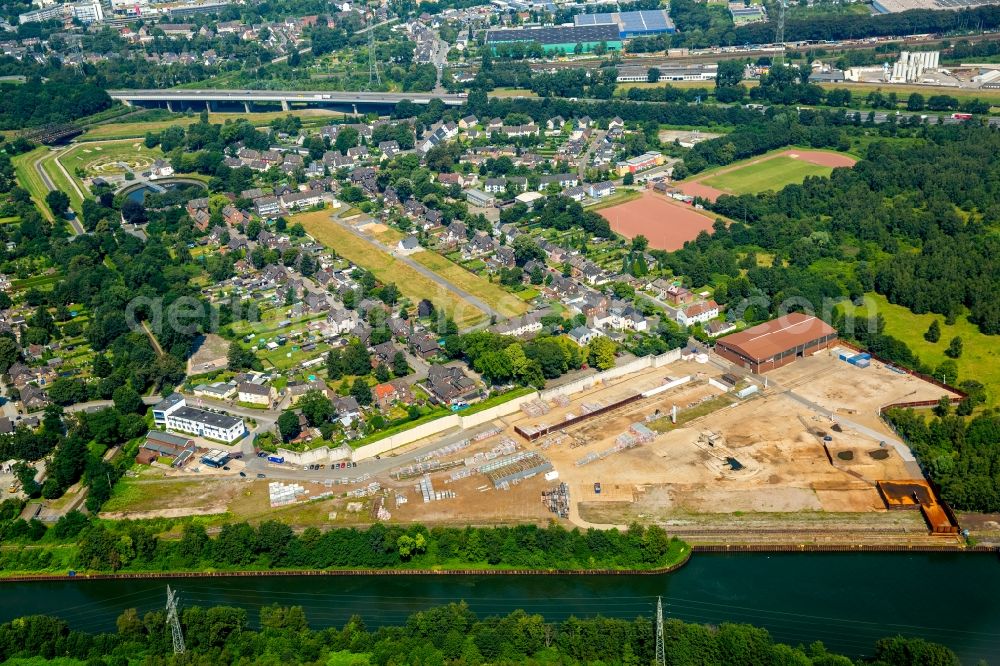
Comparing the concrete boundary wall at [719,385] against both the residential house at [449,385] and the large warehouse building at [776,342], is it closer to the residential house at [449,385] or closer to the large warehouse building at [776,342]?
the large warehouse building at [776,342]

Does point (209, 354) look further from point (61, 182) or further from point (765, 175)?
point (765, 175)

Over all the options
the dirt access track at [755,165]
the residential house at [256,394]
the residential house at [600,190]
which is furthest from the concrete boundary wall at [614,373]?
the residential house at [600,190]

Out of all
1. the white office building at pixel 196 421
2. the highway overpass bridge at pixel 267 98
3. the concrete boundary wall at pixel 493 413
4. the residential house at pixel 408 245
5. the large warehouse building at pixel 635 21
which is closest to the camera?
the concrete boundary wall at pixel 493 413

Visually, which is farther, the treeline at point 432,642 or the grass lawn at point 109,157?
the grass lawn at point 109,157

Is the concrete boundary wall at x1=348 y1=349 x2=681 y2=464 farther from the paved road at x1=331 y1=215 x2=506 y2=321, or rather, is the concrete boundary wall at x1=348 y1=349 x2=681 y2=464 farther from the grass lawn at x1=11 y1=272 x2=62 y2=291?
the grass lawn at x1=11 y1=272 x2=62 y2=291

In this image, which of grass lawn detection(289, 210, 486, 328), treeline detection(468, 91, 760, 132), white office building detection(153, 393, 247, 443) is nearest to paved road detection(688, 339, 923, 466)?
grass lawn detection(289, 210, 486, 328)
